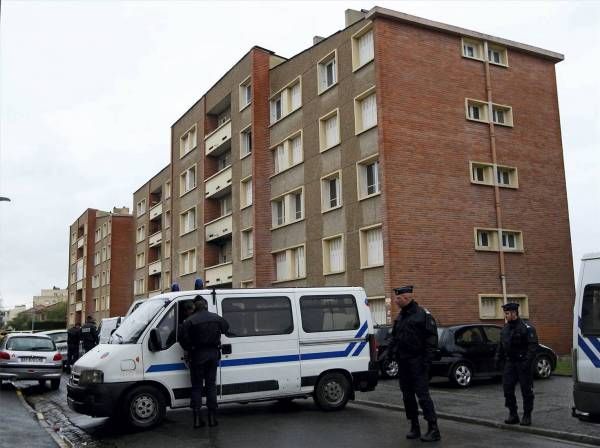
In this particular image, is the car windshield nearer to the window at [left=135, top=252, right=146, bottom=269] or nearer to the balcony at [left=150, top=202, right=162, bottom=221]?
the balcony at [left=150, top=202, right=162, bottom=221]

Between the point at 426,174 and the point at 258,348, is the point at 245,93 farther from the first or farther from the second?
the point at 258,348

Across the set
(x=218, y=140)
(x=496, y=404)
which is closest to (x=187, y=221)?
(x=218, y=140)

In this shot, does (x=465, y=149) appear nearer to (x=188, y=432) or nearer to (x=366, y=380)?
(x=366, y=380)

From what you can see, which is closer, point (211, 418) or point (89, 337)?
point (211, 418)

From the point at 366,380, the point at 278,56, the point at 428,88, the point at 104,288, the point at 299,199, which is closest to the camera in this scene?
the point at 366,380

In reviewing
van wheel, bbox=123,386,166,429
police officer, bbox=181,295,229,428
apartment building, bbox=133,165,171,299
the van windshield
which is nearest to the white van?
police officer, bbox=181,295,229,428

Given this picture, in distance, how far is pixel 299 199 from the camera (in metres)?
29.8

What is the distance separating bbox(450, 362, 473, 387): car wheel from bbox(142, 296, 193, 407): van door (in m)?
7.02

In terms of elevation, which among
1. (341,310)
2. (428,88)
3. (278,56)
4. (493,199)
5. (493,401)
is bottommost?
→ (493,401)

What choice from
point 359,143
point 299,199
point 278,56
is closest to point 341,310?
point 359,143

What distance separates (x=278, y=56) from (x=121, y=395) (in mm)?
26469

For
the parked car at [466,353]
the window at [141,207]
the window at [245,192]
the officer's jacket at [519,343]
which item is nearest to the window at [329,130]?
the window at [245,192]

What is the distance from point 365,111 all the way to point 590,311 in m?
17.9

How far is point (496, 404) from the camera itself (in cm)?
1195
